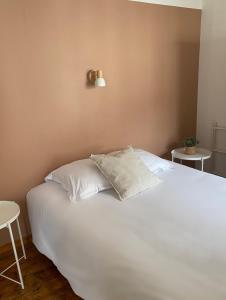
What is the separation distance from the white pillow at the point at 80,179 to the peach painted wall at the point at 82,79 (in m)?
0.25

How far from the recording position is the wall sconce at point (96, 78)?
2.55 meters

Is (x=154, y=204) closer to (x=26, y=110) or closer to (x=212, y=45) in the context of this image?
(x=26, y=110)

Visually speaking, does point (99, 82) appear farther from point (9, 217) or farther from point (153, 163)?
point (9, 217)

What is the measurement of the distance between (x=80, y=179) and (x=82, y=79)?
969mm

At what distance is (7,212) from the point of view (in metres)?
2.05

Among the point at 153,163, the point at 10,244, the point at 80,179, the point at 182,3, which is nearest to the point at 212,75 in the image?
the point at 182,3

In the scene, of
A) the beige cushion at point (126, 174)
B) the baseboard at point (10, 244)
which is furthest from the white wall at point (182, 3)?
the baseboard at point (10, 244)

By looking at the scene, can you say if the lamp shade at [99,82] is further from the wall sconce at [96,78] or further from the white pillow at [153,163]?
the white pillow at [153,163]

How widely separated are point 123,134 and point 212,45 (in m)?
1.61

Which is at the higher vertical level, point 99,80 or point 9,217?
point 99,80

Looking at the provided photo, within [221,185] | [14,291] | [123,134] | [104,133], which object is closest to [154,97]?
[123,134]

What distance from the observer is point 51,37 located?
7.66 ft

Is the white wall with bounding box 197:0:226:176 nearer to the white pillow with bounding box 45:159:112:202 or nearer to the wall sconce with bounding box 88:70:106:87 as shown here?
the wall sconce with bounding box 88:70:106:87

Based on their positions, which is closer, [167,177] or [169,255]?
[169,255]
